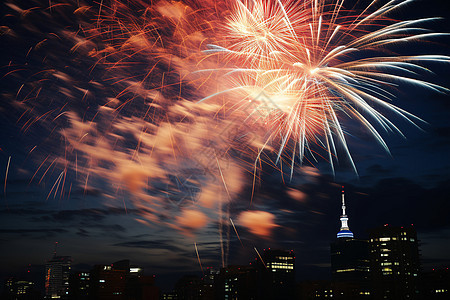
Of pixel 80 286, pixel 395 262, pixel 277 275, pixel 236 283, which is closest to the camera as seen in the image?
pixel 395 262

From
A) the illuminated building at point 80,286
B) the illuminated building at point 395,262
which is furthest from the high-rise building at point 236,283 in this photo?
the illuminated building at point 80,286

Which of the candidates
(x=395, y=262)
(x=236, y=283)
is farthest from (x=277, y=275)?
(x=395, y=262)

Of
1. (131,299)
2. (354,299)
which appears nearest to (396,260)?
(354,299)

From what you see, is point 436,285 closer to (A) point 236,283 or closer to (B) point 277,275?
(B) point 277,275

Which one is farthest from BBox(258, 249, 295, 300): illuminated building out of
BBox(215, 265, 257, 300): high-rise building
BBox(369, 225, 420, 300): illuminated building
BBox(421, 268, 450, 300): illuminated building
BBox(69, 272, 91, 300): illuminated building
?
BBox(69, 272, 91, 300): illuminated building

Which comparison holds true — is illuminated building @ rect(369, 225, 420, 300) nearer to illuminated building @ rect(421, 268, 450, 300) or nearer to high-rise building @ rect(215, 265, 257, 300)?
illuminated building @ rect(421, 268, 450, 300)
